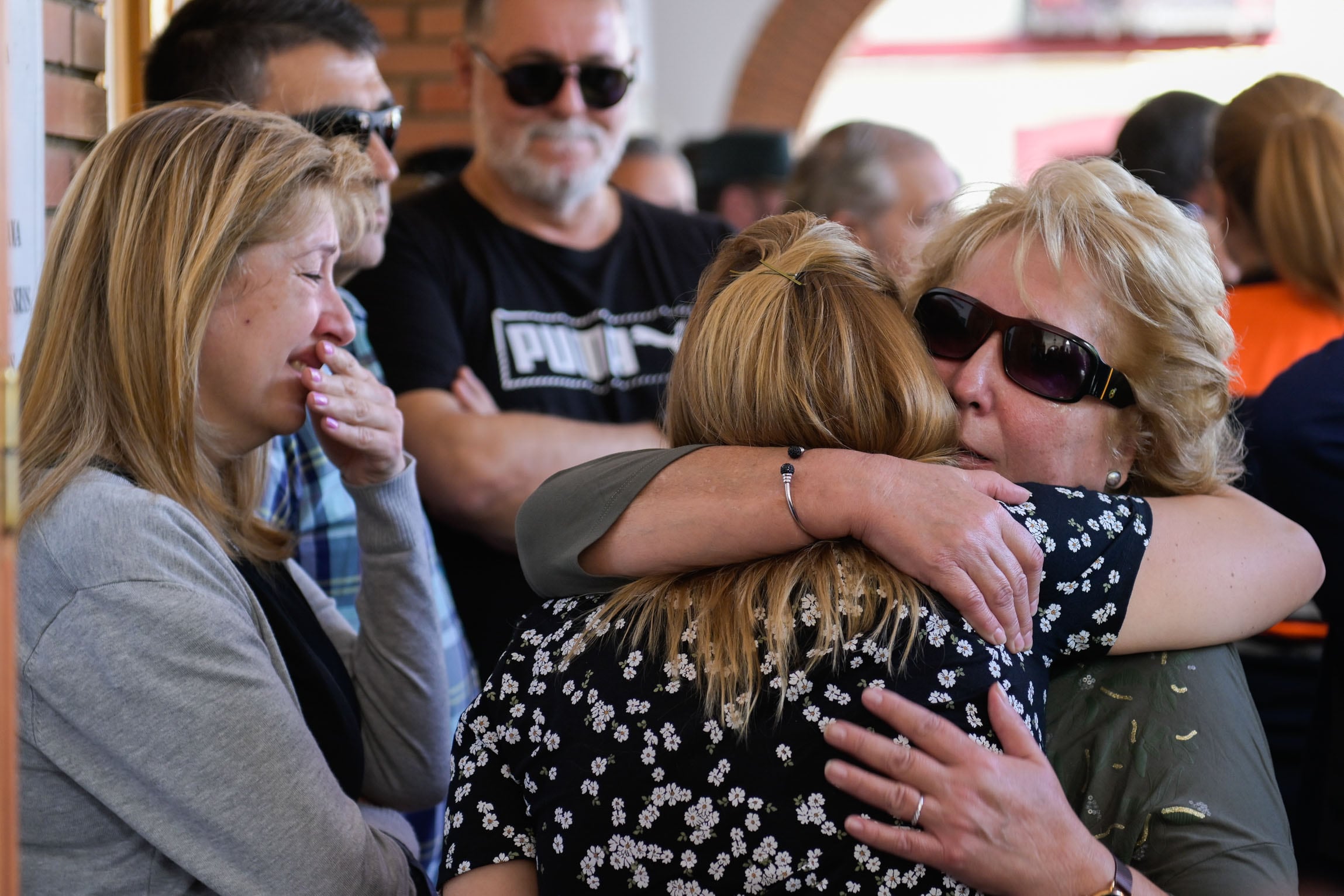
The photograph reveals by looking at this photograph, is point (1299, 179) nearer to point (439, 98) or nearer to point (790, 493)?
point (790, 493)

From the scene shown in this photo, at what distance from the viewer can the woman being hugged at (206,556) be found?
4.27ft

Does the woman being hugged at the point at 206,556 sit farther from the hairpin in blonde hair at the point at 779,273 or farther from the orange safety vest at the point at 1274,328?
the orange safety vest at the point at 1274,328

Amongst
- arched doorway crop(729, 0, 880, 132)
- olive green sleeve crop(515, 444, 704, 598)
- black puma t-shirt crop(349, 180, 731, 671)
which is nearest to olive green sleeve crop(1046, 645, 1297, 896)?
olive green sleeve crop(515, 444, 704, 598)

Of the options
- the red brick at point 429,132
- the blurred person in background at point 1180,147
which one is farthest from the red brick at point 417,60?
the blurred person in background at point 1180,147

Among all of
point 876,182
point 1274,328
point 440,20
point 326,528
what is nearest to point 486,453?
point 326,528

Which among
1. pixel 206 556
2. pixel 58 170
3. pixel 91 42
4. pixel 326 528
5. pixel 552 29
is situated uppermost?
pixel 552 29

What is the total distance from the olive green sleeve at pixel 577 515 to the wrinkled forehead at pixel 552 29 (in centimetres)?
153

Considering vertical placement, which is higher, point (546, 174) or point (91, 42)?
point (91, 42)

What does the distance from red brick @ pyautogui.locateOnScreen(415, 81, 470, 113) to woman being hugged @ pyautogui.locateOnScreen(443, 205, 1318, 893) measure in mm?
3345

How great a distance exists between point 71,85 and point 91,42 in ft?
0.43

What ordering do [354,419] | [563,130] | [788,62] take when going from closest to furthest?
[354,419]
[563,130]
[788,62]

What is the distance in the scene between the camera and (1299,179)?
226 centimetres

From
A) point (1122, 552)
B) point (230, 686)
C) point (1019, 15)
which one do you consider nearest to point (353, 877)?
point (230, 686)

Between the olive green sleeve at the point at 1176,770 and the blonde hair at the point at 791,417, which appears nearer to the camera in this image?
the blonde hair at the point at 791,417
